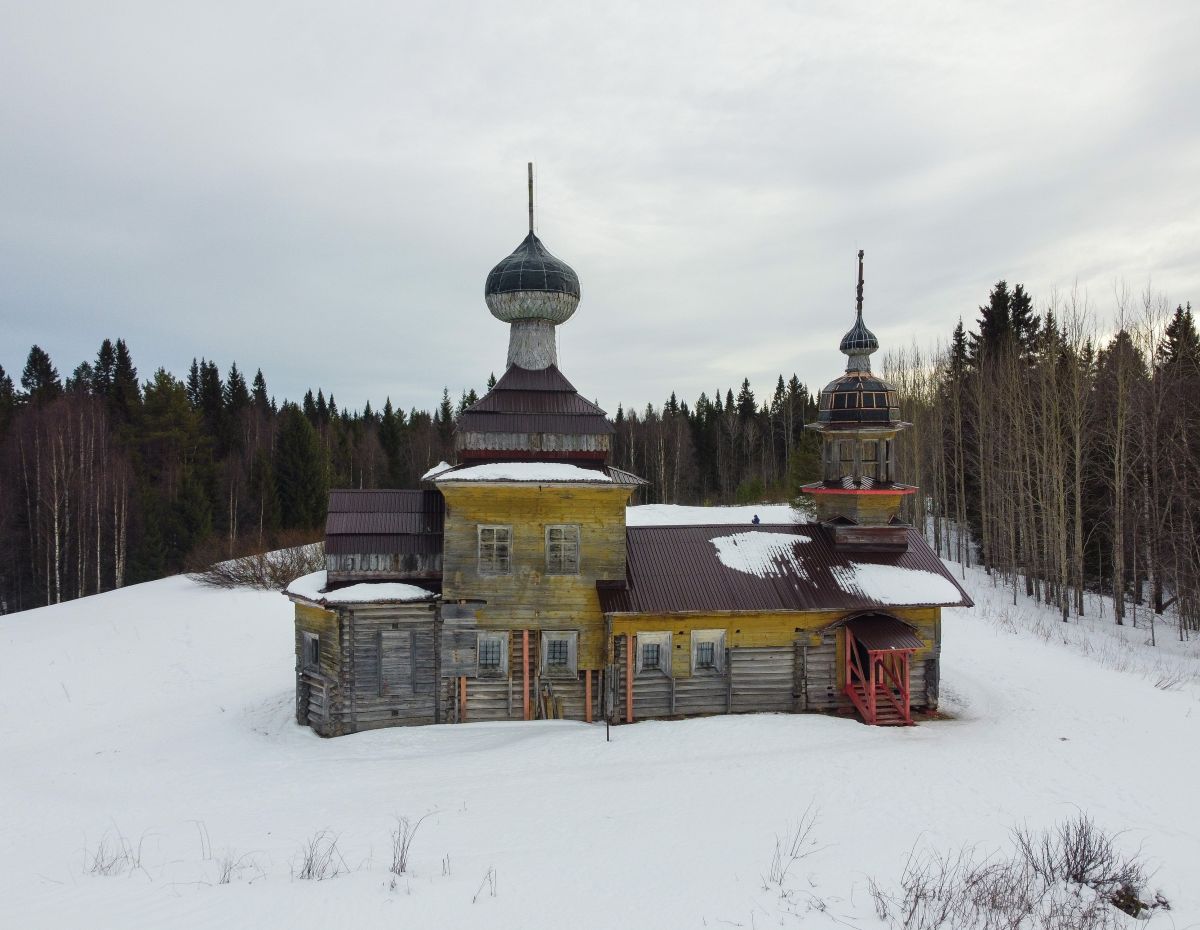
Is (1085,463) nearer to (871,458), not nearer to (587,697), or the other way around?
(871,458)

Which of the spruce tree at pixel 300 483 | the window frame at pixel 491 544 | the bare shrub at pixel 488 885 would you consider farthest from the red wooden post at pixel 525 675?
the spruce tree at pixel 300 483

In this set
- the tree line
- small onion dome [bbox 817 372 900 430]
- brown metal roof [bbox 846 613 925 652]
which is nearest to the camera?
brown metal roof [bbox 846 613 925 652]

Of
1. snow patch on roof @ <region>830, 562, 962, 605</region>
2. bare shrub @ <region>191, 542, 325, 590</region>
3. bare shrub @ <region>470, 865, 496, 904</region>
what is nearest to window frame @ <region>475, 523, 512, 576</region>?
bare shrub @ <region>470, 865, 496, 904</region>

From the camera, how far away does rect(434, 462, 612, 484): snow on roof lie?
1714 cm

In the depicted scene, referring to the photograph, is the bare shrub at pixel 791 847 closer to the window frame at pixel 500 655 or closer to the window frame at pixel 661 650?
the window frame at pixel 661 650

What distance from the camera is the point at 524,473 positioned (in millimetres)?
17438

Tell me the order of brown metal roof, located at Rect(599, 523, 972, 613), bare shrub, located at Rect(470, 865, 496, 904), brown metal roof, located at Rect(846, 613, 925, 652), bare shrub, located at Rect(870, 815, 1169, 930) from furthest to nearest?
brown metal roof, located at Rect(599, 523, 972, 613) < brown metal roof, located at Rect(846, 613, 925, 652) < bare shrub, located at Rect(470, 865, 496, 904) < bare shrub, located at Rect(870, 815, 1169, 930)

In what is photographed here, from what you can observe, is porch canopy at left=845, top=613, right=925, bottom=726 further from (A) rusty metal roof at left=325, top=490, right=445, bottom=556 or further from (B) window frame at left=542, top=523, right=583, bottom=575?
(A) rusty metal roof at left=325, top=490, right=445, bottom=556

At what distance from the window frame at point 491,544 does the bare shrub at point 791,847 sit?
28.5 ft

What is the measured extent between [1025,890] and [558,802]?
7031 mm

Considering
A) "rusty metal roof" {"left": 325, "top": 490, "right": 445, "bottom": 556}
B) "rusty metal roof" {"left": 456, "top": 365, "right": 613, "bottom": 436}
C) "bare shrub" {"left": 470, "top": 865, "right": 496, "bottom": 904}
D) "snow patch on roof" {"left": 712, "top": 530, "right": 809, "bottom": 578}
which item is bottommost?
"bare shrub" {"left": 470, "top": 865, "right": 496, "bottom": 904}

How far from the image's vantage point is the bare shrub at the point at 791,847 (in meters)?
9.60

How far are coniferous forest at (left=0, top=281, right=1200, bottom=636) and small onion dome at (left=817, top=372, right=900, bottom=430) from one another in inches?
565

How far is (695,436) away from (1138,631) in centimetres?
4905
